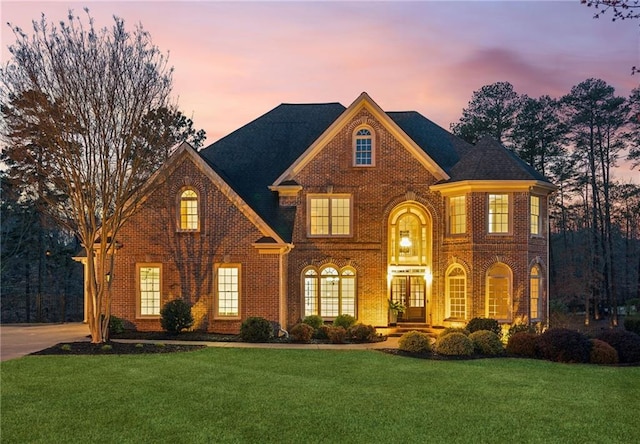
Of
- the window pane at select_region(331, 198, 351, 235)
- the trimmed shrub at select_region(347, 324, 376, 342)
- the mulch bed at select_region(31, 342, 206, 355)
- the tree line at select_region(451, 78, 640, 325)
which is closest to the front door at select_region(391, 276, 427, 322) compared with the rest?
the window pane at select_region(331, 198, 351, 235)

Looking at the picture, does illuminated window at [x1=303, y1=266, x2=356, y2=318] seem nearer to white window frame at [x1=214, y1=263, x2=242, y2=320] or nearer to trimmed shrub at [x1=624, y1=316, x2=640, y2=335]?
white window frame at [x1=214, y1=263, x2=242, y2=320]

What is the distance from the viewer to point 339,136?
24062 mm

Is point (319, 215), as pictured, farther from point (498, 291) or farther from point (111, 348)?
point (111, 348)

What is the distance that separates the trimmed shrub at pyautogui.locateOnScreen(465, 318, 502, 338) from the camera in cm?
2066

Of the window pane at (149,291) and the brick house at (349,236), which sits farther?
the window pane at (149,291)

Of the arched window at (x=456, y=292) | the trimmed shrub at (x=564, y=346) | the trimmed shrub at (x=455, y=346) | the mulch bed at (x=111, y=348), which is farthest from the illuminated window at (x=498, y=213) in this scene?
the mulch bed at (x=111, y=348)

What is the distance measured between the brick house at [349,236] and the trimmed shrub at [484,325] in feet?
3.59

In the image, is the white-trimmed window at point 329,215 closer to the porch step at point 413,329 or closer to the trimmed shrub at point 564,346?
the porch step at point 413,329

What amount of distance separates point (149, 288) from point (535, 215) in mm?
16189

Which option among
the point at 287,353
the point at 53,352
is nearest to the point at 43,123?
the point at 53,352

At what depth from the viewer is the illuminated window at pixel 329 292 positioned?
78.0ft

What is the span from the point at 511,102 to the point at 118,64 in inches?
1309

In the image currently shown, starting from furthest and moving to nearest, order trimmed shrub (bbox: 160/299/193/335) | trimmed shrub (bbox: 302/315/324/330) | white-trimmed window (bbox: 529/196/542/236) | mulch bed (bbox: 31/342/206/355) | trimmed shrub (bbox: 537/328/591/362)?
1. white-trimmed window (bbox: 529/196/542/236)
2. trimmed shrub (bbox: 302/315/324/330)
3. trimmed shrub (bbox: 160/299/193/335)
4. mulch bed (bbox: 31/342/206/355)
5. trimmed shrub (bbox: 537/328/591/362)

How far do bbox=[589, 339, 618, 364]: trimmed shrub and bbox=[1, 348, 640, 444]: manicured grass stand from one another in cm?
70
